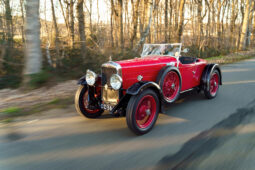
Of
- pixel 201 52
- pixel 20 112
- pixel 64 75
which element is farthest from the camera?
pixel 201 52

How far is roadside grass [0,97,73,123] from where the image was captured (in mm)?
4016

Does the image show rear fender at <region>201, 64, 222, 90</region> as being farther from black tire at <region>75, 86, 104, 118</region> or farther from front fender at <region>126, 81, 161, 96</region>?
black tire at <region>75, 86, 104, 118</region>

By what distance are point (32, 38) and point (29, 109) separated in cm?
245

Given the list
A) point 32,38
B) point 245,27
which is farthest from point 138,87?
point 245,27

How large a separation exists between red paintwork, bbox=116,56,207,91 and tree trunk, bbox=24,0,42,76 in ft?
10.7

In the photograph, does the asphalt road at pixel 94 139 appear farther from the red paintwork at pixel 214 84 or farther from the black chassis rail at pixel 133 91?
the red paintwork at pixel 214 84

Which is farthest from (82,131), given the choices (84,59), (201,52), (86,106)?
(201,52)

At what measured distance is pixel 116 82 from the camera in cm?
340

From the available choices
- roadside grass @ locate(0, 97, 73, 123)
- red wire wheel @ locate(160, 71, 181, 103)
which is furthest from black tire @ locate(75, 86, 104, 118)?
red wire wheel @ locate(160, 71, 181, 103)

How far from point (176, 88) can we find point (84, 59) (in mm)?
5494

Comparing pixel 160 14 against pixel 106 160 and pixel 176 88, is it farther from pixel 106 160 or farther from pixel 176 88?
pixel 106 160

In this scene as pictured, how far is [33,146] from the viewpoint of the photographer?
2951mm

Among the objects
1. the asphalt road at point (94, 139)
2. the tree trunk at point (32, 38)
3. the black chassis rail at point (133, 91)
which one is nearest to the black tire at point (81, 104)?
the asphalt road at point (94, 139)

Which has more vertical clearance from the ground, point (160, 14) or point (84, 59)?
point (160, 14)
